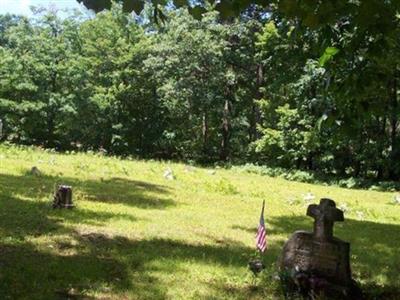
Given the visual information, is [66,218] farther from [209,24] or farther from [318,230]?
[209,24]

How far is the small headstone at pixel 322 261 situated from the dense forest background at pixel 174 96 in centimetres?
1898

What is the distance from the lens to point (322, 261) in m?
6.92

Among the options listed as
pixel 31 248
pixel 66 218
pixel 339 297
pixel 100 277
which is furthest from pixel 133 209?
pixel 339 297

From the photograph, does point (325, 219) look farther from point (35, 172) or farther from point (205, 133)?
point (205, 133)

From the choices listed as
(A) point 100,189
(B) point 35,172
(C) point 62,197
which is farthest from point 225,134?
(C) point 62,197

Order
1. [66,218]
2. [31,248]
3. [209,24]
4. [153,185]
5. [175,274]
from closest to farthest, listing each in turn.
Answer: [175,274] < [31,248] < [66,218] < [153,185] < [209,24]

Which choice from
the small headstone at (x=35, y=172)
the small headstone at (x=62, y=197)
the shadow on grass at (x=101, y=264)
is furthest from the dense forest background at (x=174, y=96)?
the shadow on grass at (x=101, y=264)

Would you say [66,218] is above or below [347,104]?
below

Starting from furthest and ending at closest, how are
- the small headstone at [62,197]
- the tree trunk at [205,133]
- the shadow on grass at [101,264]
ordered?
the tree trunk at [205,133]
the small headstone at [62,197]
the shadow on grass at [101,264]

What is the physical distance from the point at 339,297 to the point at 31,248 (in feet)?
13.3

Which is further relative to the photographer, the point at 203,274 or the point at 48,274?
the point at 203,274

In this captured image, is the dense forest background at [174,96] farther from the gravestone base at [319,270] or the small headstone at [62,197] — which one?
the gravestone base at [319,270]

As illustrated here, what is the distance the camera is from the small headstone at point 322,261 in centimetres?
671

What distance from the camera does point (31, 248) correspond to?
25.9 ft
